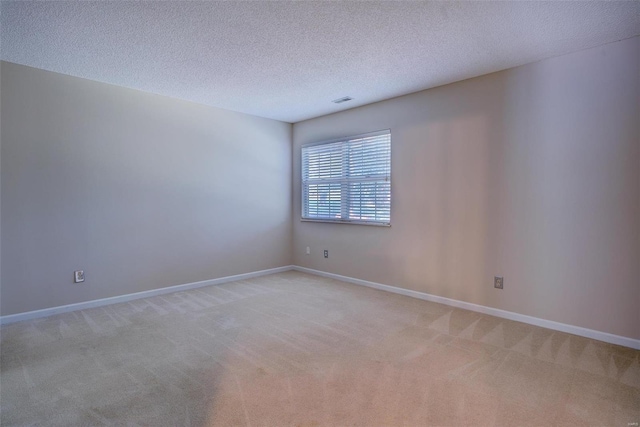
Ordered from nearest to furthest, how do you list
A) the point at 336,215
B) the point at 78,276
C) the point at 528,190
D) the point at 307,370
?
the point at 307,370, the point at 528,190, the point at 78,276, the point at 336,215

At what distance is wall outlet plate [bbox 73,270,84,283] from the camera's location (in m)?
3.44

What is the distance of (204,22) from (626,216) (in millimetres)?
A: 3481

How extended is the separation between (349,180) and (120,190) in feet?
9.18

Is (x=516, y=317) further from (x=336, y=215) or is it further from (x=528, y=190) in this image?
(x=336, y=215)

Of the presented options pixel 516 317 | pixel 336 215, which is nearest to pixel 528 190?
pixel 516 317

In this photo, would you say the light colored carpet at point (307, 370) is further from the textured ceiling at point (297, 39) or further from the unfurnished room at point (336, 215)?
the textured ceiling at point (297, 39)

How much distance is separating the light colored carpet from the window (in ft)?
4.81

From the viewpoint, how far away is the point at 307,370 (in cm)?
220

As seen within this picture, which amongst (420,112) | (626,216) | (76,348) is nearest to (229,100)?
(420,112)

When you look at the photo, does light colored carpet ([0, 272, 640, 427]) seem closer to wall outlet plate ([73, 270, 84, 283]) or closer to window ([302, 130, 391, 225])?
wall outlet plate ([73, 270, 84, 283])

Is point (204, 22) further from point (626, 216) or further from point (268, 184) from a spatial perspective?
point (626, 216)

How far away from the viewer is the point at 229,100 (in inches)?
163

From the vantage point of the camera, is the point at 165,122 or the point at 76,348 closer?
the point at 76,348

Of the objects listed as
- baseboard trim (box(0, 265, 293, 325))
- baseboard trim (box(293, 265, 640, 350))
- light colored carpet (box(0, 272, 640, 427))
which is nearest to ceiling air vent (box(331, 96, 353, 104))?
baseboard trim (box(293, 265, 640, 350))
